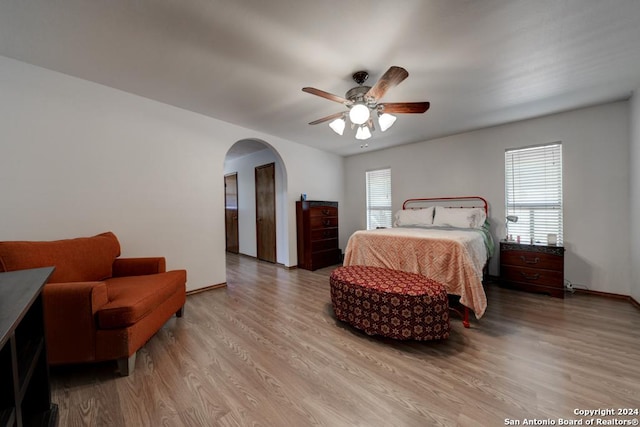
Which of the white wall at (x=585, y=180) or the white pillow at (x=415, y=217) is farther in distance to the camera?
the white pillow at (x=415, y=217)

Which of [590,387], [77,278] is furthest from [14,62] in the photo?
[590,387]

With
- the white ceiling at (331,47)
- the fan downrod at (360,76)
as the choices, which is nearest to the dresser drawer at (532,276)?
the white ceiling at (331,47)

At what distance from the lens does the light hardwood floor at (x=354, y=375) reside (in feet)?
4.28

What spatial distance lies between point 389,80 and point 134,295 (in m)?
2.50

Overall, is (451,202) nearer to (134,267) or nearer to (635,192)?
(635,192)

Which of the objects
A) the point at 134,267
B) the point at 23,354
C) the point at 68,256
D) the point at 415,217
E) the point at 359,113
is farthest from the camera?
the point at 415,217

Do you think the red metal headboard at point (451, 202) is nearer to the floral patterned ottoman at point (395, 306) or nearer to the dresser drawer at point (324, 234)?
the dresser drawer at point (324, 234)

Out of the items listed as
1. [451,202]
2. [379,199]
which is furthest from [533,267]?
[379,199]

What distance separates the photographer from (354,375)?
1.61m

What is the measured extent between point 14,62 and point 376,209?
204 inches

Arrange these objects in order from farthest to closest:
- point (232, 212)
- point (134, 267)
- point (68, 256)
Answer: point (232, 212)
point (134, 267)
point (68, 256)

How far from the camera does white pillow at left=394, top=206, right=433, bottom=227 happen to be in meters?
3.95

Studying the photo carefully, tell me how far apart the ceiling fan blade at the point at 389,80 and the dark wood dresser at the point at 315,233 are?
2.61 meters

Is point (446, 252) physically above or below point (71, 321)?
above
